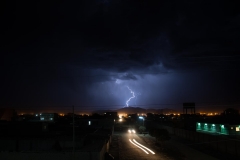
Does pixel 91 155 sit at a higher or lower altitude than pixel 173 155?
higher

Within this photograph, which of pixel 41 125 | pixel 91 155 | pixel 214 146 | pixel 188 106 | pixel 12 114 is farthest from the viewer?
pixel 188 106

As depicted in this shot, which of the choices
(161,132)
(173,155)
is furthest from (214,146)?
(161,132)

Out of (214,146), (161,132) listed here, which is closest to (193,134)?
(161,132)

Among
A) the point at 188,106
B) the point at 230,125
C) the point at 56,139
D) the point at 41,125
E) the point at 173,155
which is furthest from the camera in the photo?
the point at 188,106

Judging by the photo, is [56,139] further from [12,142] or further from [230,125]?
[230,125]

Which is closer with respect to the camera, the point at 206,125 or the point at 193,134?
the point at 193,134

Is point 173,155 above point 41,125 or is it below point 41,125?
below

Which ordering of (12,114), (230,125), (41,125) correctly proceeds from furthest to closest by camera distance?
Result: 1. (12,114)
2. (230,125)
3. (41,125)

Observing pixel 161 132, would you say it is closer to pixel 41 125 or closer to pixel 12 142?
pixel 41 125

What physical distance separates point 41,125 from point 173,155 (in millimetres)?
25483

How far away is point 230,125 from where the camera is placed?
183 feet

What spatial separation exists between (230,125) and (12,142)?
42.8m

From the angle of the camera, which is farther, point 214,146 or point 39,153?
point 214,146

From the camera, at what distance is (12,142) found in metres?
34.9
